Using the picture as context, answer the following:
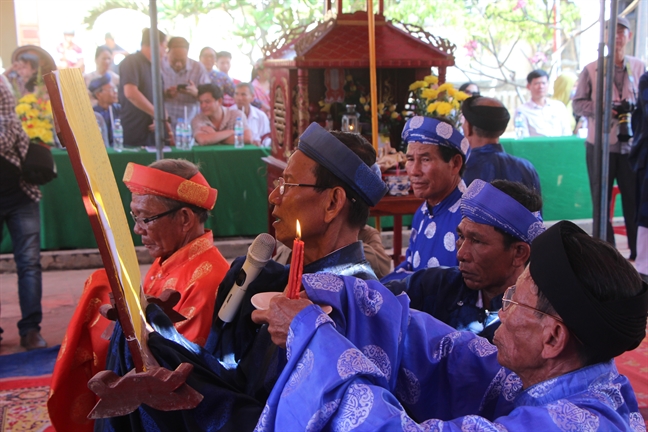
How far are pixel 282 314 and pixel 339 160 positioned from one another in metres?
0.56

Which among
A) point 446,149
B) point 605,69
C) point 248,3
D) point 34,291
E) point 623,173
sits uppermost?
point 248,3

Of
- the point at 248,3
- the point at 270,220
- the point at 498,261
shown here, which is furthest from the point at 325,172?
the point at 248,3

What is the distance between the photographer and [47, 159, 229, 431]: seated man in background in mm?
2127

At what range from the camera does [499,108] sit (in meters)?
4.03

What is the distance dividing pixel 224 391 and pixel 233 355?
0.20 m

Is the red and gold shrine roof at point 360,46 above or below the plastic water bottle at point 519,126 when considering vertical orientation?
above

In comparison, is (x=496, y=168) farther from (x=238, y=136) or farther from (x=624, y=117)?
(x=238, y=136)

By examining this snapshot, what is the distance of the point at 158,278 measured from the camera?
8.21 feet

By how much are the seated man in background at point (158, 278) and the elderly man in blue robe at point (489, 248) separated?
63cm

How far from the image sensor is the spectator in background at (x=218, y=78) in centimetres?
816

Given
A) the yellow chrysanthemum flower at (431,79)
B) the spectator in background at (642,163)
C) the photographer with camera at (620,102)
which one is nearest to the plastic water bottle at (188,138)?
the yellow chrysanthemum flower at (431,79)

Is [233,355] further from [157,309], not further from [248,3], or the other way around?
[248,3]

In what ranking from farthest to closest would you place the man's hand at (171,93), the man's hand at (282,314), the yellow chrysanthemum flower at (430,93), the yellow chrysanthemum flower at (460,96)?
the man's hand at (171,93)
the yellow chrysanthemum flower at (430,93)
the yellow chrysanthemum flower at (460,96)
the man's hand at (282,314)

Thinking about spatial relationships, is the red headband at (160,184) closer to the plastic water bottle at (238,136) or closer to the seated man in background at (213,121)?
the plastic water bottle at (238,136)
